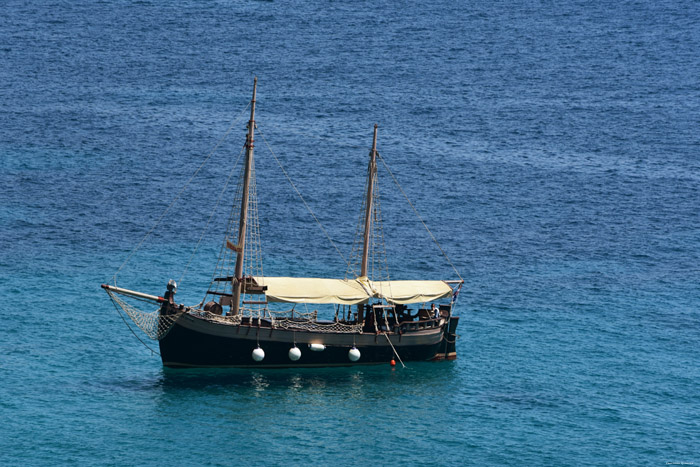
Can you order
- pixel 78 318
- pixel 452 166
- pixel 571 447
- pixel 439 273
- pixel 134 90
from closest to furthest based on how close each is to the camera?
pixel 571 447 → pixel 78 318 → pixel 439 273 → pixel 452 166 → pixel 134 90

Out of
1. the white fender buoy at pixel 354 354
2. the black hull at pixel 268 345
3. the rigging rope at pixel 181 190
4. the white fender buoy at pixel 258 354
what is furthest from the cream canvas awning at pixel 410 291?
the rigging rope at pixel 181 190

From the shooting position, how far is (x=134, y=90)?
554 feet

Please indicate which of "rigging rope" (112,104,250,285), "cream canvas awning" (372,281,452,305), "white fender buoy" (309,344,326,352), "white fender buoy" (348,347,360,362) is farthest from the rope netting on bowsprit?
"cream canvas awning" (372,281,452,305)

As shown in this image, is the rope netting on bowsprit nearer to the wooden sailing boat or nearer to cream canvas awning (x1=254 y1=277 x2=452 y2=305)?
the wooden sailing boat

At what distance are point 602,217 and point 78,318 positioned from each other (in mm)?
66701

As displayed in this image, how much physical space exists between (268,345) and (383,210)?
50337 mm

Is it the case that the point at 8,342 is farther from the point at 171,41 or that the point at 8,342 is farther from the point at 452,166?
the point at 171,41

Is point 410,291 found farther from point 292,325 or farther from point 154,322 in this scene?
point 154,322

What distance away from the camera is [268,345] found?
85688 mm

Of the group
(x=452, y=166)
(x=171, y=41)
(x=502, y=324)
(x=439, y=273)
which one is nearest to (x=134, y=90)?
(x=171, y=41)

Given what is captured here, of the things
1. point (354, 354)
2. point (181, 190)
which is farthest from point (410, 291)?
point (181, 190)

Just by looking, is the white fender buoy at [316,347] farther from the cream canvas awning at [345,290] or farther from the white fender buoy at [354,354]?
the cream canvas awning at [345,290]

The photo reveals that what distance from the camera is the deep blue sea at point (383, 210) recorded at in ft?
261

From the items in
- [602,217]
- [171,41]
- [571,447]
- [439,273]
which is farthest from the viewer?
[171,41]
